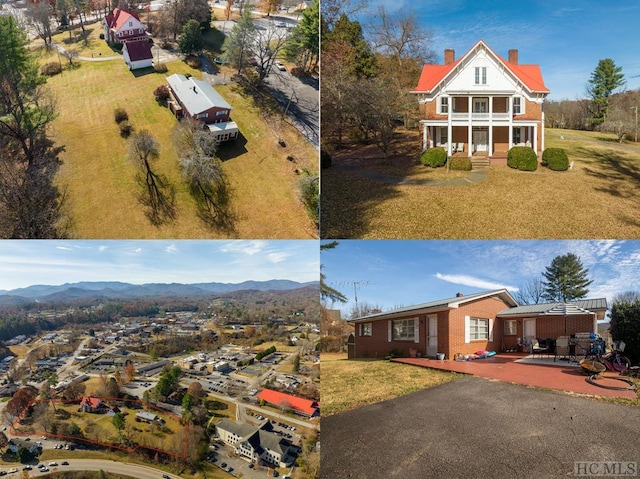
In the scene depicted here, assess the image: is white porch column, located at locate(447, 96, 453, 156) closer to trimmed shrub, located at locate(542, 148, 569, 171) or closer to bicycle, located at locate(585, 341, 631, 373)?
trimmed shrub, located at locate(542, 148, 569, 171)

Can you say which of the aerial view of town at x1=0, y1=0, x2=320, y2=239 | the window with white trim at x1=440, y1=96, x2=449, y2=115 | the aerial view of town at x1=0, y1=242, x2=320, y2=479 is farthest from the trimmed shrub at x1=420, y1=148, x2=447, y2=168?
the aerial view of town at x1=0, y1=242, x2=320, y2=479

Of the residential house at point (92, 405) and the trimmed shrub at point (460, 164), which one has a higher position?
the trimmed shrub at point (460, 164)

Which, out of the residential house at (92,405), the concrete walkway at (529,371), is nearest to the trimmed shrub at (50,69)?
the residential house at (92,405)

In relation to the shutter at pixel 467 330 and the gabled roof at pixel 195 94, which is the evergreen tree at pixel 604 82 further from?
the gabled roof at pixel 195 94

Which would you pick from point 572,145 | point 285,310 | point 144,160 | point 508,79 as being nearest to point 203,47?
point 144,160

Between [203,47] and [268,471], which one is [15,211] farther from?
[268,471]

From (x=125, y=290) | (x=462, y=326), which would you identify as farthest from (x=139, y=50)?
(x=462, y=326)

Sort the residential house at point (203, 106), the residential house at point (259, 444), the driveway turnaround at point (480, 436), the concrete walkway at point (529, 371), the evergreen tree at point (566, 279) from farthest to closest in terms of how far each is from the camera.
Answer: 1. the residential house at point (203, 106)
2. the evergreen tree at point (566, 279)
3. the residential house at point (259, 444)
4. the concrete walkway at point (529, 371)
5. the driveway turnaround at point (480, 436)
